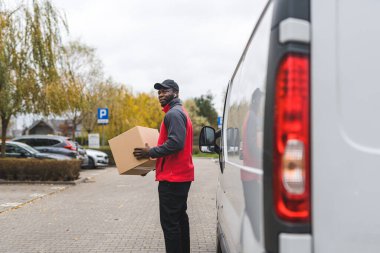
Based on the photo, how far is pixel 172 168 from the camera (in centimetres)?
450

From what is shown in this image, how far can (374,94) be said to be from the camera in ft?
6.23

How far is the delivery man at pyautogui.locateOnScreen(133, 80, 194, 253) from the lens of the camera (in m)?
4.37

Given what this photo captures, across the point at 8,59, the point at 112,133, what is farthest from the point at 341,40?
the point at 112,133

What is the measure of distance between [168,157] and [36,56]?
12.5 m

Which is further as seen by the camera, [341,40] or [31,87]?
[31,87]

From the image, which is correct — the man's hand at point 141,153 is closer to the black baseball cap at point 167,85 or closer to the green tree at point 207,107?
the black baseball cap at point 167,85

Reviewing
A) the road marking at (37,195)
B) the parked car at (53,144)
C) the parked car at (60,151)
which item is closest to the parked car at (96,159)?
the parked car at (53,144)

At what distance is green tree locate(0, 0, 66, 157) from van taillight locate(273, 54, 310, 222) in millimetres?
14370

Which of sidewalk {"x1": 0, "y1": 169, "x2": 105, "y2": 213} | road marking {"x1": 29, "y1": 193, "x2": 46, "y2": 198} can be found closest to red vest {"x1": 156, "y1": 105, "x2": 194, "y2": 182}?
sidewalk {"x1": 0, "y1": 169, "x2": 105, "y2": 213}

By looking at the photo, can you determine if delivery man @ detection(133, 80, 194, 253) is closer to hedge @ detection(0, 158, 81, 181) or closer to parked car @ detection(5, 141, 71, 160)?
hedge @ detection(0, 158, 81, 181)

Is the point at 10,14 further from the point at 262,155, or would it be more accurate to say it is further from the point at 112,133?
the point at 112,133

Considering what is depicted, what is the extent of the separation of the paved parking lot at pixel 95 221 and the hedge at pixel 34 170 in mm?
1637

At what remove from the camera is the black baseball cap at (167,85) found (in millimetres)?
4698

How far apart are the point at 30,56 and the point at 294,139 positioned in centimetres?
1512
